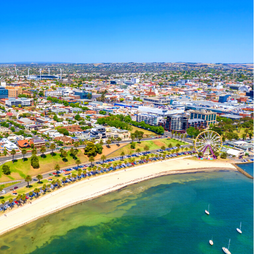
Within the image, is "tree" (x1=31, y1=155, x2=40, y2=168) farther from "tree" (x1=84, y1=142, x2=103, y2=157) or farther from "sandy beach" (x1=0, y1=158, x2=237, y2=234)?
"tree" (x1=84, y1=142, x2=103, y2=157)

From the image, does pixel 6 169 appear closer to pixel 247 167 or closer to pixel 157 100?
pixel 247 167

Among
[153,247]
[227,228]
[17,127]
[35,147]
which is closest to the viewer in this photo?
[153,247]

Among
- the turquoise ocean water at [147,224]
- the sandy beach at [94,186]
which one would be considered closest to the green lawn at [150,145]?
the sandy beach at [94,186]

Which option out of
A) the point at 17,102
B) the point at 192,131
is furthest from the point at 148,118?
the point at 17,102

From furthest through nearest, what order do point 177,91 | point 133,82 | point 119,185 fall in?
1. point 133,82
2. point 177,91
3. point 119,185

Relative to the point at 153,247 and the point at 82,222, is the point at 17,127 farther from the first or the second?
the point at 153,247

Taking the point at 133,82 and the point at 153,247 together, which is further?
the point at 133,82

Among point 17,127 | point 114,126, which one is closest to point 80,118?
point 114,126
